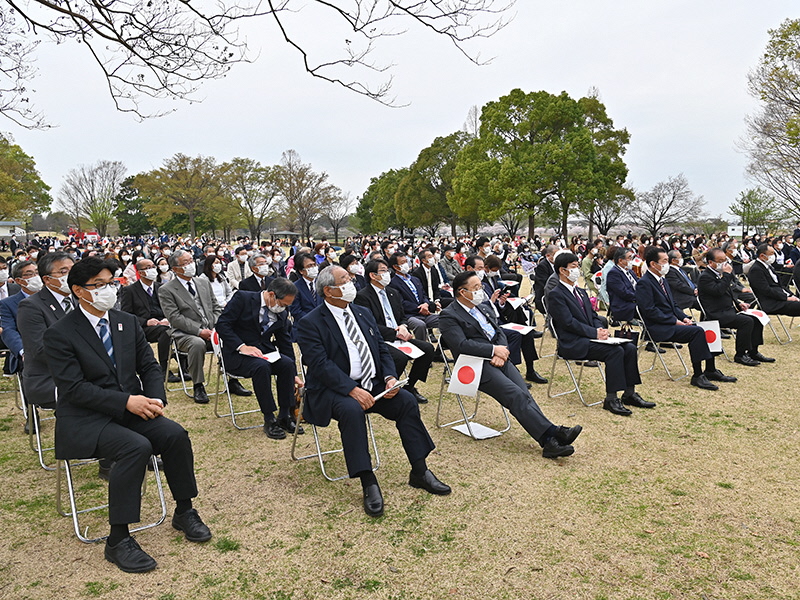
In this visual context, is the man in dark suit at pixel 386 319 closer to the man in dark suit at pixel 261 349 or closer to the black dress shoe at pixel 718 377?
the man in dark suit at pixel 261 349

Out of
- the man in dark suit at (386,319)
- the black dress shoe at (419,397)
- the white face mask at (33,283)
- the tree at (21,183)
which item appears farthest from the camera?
the tree at (21,183)

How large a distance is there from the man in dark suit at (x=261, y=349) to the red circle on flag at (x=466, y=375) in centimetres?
151

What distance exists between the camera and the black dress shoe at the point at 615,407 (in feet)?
18.6

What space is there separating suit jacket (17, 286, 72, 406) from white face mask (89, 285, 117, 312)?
1.01 meters

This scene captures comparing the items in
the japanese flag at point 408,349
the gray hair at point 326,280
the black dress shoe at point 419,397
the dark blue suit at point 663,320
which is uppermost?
the gray hair at point 326,280

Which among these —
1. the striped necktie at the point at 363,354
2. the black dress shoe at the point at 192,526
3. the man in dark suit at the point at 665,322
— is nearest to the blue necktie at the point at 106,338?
the black dress shoe at the point at 192,526

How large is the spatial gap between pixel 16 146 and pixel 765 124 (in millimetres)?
53067

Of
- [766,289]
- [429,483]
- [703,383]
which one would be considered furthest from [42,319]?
[766,289]

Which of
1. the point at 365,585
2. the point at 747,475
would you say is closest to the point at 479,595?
the point at 365,585

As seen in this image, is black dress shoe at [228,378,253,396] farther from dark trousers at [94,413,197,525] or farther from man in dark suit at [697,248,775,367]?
man in dark suit at [697,248,775,367]

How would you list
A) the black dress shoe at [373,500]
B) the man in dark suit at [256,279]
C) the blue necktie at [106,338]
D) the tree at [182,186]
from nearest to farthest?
1. the blue necktie at [106,338]
2. the black dress shoe at [373,500]
3. the man in dark suit at [256,279]
4. the tree at [182,186]

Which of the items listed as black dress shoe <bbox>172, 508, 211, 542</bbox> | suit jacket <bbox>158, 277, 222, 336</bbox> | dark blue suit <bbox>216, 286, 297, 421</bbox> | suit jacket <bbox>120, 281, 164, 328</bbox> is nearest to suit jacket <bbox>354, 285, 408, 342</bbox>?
dark blue suit <bbox>216, 286, 297, 421</bbox>

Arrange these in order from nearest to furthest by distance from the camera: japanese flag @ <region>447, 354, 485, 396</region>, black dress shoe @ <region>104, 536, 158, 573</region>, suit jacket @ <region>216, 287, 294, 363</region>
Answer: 1. black dress shoe @ <region>104, 536, 158, 573</region>
2. japanese flag @ <region>447, 354, 485, 396</region>
3. suit jacket @ <region>216, 287, 294, 363</region>

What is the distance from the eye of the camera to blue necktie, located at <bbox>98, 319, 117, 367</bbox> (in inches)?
135
